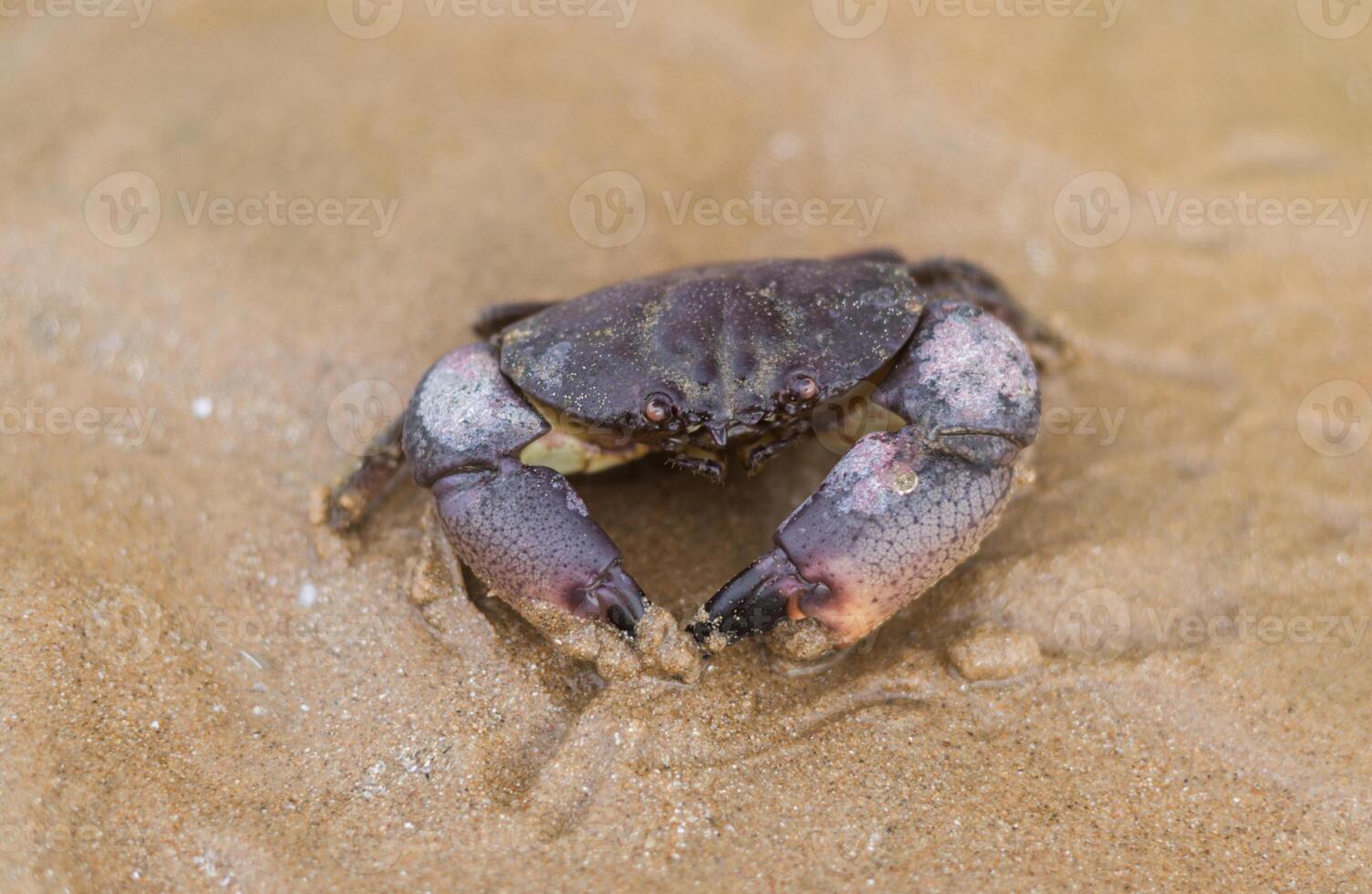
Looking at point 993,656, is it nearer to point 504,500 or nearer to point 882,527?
point 882,527

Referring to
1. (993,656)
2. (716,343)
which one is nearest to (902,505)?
(993,656)

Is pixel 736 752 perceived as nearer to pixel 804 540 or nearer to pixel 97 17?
pixel 804 540

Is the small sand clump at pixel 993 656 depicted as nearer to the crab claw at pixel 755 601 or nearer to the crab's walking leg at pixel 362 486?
the crab claw at pixel 755 601

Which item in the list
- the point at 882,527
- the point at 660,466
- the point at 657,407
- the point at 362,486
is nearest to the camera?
the point at 882,527

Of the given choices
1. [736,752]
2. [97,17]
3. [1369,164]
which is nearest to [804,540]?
[736,752]

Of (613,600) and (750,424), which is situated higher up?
(750,424)

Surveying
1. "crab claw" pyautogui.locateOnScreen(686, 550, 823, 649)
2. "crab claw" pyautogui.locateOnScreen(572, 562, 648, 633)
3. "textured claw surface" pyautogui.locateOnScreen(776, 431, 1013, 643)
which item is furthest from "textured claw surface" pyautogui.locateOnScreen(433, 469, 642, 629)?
"textured claw surface" pyautogui.locateOnScreen(776, 431, 1013, 643)
